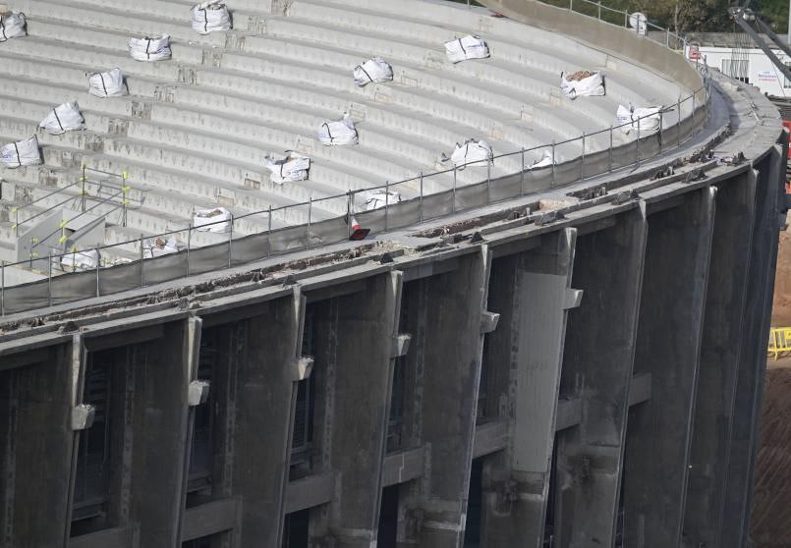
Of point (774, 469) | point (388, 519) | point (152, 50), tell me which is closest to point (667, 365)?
point (388, 519)

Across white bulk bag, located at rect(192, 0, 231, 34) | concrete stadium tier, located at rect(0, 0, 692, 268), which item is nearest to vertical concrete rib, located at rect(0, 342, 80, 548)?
concrete stadium tier, located at rect(0, 0, 692, 268)

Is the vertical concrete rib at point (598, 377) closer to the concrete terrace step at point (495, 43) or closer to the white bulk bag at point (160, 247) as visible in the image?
the white bulk bag at point (160, 247)

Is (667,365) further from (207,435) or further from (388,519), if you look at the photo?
(207,435)

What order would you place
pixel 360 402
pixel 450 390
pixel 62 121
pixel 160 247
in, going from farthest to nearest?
pixel 62 121 < pixel 160 247 < pixel 450 390 < pixel 360 402

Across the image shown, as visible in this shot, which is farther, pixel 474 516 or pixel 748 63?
pixel 748 63

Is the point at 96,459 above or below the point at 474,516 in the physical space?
above

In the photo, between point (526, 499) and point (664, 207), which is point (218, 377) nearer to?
point (526, 499)

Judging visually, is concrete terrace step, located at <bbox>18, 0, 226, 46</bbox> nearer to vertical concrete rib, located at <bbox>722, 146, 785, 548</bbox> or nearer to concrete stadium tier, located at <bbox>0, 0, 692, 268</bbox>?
concrete stadium tier, located at <bbox>0, 0, 692, 268</bbox>

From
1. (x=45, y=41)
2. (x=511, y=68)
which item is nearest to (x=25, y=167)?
(x=45, y=41)
